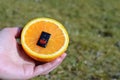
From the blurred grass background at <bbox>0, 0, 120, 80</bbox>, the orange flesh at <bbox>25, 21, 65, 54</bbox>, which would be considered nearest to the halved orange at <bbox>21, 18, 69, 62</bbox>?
the orange flesh at <bbox>25, 21, 65, 54</bbox>

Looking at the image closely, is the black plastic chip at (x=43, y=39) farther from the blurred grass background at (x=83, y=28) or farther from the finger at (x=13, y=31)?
the blurred grass background at (x=83, y=28)

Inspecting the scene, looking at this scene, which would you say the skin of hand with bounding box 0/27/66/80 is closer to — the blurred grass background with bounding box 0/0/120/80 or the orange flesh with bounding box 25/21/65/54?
the orange flesh with bounding box 25/21/65/54

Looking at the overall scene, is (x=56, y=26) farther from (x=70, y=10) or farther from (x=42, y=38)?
(x=70, y=10)

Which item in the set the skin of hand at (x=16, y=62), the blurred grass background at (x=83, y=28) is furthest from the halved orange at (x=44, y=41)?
the blurred grass background at (x=83, y=28)

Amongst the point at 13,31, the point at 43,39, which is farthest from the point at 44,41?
the point at 13,31

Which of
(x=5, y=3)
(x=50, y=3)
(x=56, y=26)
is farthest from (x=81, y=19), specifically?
(x=56, y=26)

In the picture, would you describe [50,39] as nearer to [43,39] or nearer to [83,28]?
[43,39]
